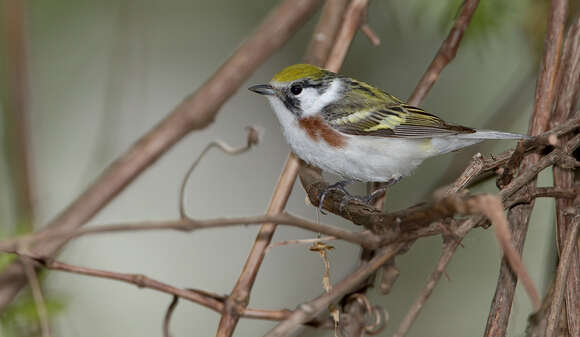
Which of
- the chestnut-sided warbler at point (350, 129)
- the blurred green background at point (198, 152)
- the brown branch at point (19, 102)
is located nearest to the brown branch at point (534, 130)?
the chestnut-sided warbler at point (350, 129)

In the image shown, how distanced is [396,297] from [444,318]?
368 mm

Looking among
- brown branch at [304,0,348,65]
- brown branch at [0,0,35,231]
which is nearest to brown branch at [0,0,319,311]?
brown branch at [304,0,348,65]

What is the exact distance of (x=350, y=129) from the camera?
3.11 meters

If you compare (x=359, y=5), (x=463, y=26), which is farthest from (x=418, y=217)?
(x=359, y=5)

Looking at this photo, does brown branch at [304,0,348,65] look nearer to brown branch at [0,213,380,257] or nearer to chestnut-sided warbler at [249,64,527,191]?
chestnut-sided warbler at [249,64,527,191]

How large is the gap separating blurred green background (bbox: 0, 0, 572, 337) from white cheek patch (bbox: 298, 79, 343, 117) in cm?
117

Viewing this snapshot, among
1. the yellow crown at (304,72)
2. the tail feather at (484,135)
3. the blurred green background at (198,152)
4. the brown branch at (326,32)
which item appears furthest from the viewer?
the blurred green background at (198,152)

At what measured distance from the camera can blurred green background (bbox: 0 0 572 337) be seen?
434 cm

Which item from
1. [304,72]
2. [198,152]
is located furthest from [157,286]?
[198,152]

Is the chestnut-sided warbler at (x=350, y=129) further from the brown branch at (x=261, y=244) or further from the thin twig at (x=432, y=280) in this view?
the thin twig at (x=432, y=280)

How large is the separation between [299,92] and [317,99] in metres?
0.11

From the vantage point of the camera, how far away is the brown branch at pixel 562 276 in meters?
1.71

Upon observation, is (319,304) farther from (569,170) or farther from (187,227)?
(569,170)

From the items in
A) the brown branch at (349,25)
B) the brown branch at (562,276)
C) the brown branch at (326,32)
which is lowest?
the brown branch at (562,276)
